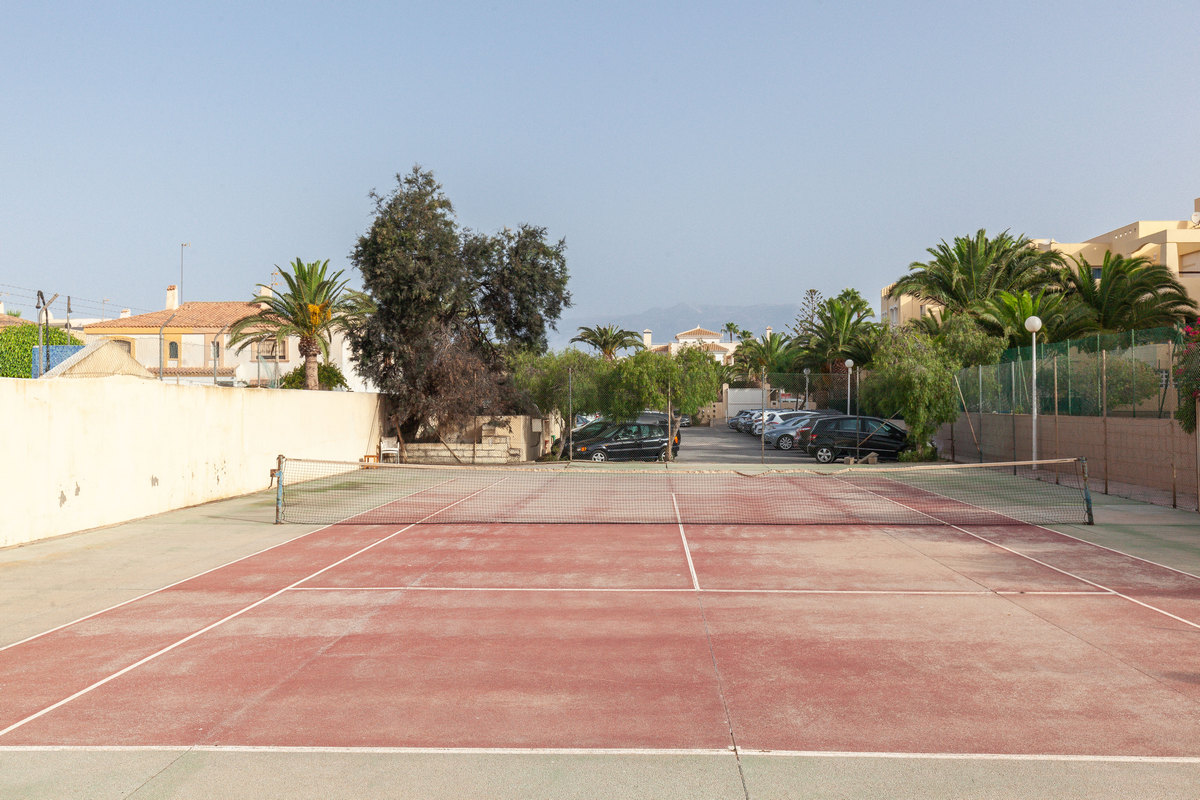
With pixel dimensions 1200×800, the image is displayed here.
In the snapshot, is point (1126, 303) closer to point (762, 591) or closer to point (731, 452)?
point (731, 452)

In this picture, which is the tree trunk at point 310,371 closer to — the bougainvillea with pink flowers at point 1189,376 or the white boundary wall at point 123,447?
the white boundary wall at point 123,447

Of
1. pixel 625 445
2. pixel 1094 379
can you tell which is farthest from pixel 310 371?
pixel 1094 379

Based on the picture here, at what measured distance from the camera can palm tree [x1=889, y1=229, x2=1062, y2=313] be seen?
1626 inches

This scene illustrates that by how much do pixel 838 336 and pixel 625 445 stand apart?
3131 cm

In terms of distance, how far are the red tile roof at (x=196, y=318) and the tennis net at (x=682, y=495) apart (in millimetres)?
29541

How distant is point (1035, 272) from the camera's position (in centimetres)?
4238

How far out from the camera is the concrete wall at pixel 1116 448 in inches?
766

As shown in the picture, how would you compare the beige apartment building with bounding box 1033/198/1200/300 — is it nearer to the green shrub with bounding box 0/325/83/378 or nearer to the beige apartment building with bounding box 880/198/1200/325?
the beige apartment building with bounding box 880/198/1200/325

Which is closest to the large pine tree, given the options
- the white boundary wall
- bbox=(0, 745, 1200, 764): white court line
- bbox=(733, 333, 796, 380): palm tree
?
the white boundary wall

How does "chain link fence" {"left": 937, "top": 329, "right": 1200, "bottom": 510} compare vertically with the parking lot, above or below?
above

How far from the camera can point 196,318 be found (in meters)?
55.1

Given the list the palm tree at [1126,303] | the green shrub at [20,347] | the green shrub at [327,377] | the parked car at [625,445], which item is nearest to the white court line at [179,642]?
the parked car at [625,445]

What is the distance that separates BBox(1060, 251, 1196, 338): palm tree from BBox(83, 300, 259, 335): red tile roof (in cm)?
4263

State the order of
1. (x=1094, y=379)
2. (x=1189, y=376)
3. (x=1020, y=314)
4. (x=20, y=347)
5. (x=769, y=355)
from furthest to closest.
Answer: (x=769, y=355) < (x=1020, y=314) < (x=20, y=347) < (x=1094, y=379) < (x=1189, y=376)
